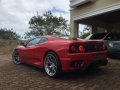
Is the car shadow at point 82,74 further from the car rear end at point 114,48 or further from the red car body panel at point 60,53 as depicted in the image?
the car rear end at point 114,48

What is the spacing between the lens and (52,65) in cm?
698

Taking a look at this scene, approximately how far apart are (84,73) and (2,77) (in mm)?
2629

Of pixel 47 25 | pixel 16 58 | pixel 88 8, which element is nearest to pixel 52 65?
pixel 16 58

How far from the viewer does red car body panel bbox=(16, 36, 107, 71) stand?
646cm

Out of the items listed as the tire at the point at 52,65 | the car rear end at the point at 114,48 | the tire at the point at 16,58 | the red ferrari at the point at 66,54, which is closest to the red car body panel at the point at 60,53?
the red ferrari at the point at 66,54

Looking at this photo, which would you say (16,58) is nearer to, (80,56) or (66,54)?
(66,54)

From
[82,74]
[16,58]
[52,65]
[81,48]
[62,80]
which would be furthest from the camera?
[16,58]

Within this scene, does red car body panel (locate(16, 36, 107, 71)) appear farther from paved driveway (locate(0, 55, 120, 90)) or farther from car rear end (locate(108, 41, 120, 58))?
car rear end (locate(108, 41, 120, 58))

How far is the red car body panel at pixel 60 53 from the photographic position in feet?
21.2

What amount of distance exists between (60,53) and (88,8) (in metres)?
7.91

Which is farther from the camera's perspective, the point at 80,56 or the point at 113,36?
the point at 113,36

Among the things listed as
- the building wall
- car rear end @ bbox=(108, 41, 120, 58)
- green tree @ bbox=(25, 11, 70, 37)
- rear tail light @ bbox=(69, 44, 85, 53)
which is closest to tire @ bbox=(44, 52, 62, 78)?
rear tail light @ bbox=(69, 44, 85, 53)

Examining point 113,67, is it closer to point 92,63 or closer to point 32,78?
point 92,63

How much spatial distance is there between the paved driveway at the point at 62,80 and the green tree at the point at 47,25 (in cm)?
2203
